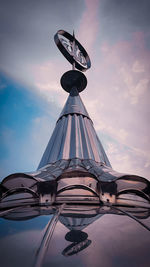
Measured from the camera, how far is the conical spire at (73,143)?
712 centimetres

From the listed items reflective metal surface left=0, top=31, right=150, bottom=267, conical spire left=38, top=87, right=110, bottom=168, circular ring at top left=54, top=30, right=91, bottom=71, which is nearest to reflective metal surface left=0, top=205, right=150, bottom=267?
reflective metal surface left=0, top=31, right=150, bottom=267

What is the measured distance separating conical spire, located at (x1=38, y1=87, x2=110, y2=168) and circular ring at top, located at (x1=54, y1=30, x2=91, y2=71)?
9.33 metres

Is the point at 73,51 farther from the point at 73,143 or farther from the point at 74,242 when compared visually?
the point at 74,242

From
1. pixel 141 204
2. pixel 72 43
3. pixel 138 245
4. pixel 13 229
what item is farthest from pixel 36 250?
pixel 72 43

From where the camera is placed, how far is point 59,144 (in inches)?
305

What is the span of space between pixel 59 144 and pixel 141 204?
5.10 meters

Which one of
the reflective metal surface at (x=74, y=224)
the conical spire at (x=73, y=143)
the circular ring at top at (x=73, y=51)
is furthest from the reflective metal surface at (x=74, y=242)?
the circular ring at top at (x=73, y=51)

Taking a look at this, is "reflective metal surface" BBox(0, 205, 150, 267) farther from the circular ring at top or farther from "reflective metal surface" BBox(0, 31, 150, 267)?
the circular ring at top

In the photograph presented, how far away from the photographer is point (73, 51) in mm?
16328

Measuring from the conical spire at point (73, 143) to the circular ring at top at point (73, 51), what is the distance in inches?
367

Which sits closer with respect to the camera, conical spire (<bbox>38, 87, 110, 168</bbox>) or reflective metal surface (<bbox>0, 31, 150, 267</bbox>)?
reflective metal surface (<bbox>0, 31, 150, 267</bbox>)

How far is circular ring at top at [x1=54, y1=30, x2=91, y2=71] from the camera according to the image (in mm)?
15155

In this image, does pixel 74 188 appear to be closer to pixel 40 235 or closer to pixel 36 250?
pixel 40 235

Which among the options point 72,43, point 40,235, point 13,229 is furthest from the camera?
point 72,43
